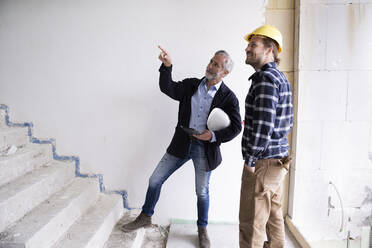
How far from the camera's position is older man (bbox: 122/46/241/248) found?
1.76 m

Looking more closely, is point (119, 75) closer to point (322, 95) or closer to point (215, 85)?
point (215, 85)

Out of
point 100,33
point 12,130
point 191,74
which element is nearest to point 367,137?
point 191,74

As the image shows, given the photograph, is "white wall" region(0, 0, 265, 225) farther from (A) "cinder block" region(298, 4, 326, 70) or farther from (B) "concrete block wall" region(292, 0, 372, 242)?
(B) "concrete block wall" region(292, 0, 372, 242)

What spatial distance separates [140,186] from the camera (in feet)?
7.72

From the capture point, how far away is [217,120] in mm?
1699

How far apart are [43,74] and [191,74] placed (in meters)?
1.41

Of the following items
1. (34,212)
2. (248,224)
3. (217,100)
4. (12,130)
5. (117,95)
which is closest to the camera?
(248,224)

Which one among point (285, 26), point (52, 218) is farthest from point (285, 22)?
point (52, 218)

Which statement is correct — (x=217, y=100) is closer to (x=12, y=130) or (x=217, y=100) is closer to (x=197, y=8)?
(x=197, y=8)

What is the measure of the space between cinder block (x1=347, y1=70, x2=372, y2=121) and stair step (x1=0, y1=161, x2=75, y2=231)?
262 cm

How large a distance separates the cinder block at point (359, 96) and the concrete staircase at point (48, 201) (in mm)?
2183

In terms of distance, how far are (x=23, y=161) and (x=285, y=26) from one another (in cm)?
255

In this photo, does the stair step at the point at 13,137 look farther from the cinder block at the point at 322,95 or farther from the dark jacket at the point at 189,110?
the cinder block at the point at 322,95

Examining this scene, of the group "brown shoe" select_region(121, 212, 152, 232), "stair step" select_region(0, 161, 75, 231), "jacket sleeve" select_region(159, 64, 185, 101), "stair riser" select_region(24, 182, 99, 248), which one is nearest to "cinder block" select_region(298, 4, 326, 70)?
"jacket sleeve" select_region(159, 64, 185, 101)
